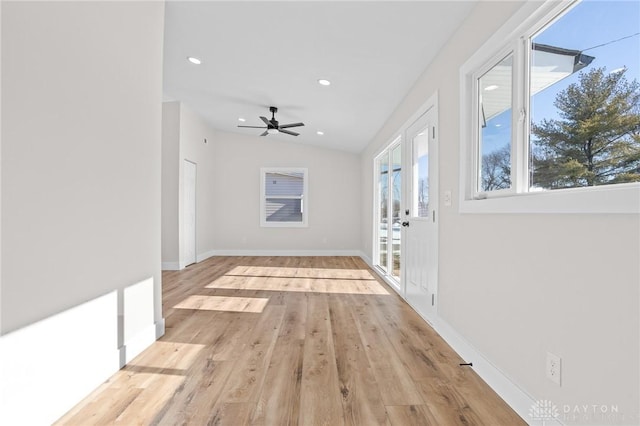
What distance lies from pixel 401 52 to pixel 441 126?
2.60ft

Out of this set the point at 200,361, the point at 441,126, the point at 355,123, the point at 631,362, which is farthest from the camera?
the point at 355,123

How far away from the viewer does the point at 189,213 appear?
20.5 ft

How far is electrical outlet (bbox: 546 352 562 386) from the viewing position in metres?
1.38

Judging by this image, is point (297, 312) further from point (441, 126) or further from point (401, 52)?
point (401, 52)

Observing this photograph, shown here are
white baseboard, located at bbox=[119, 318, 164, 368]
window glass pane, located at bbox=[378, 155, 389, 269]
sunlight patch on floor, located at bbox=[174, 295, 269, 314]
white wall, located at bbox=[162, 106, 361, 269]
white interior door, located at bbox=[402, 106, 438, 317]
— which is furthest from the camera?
white wall, located at bbox=[162, 106, 361, 269]

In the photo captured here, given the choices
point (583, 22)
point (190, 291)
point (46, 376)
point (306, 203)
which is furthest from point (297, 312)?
point (306, 203)

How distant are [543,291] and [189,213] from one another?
5.98 meters

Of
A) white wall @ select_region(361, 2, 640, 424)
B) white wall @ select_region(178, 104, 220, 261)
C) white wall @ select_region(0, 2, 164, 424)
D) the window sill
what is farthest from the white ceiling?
the window sill

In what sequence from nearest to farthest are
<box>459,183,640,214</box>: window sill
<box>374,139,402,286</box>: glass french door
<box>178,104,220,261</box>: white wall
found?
<box>459,183,640,214</box>: window sill → <box>374,139,402,286</box>: glass french door → <box>178,104,220,261</box>: white wall

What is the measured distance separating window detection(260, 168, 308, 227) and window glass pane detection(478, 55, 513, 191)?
5657mm

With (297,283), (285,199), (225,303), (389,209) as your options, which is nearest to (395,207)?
(389,209)

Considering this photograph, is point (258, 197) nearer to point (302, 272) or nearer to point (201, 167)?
point (201, 167)

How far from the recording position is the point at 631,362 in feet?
3.52

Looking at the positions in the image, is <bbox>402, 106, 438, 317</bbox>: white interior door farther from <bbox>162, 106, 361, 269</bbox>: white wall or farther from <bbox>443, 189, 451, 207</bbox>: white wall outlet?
<bbox>162, 106, 361, 269</bbox>: white wall
